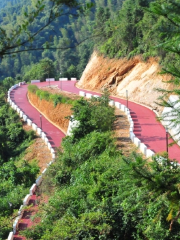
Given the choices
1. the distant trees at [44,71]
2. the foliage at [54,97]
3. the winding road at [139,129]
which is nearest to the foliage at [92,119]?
the winding road at [139,129]

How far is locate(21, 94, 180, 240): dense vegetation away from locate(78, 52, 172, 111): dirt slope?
9993mm

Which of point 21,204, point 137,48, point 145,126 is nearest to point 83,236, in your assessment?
point 21,204

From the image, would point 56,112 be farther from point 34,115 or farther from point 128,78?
point 128,78

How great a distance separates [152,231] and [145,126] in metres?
A: 12.7

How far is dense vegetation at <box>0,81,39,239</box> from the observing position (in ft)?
54.5

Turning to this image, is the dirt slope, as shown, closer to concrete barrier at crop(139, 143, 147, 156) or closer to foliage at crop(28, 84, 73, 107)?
foliage at crop(28, 84, 73, 107)

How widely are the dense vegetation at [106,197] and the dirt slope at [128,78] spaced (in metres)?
9.99

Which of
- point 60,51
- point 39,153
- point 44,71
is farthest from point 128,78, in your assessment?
point 60,51

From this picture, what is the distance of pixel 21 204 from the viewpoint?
1730 centimetres

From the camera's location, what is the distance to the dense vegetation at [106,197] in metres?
6.79

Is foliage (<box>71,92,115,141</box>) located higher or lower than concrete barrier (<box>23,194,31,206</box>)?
higher

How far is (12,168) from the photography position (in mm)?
20156

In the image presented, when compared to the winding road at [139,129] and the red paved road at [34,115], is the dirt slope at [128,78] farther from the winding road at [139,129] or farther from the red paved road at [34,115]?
the red paved road at [34,115]

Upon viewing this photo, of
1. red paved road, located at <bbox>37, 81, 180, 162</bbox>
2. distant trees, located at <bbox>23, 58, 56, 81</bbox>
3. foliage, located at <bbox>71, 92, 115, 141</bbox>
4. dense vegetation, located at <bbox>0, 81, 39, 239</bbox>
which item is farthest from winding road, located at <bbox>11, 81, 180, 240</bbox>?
distant trees, located at <bbox>23, 58, 56, 81</bbox>
